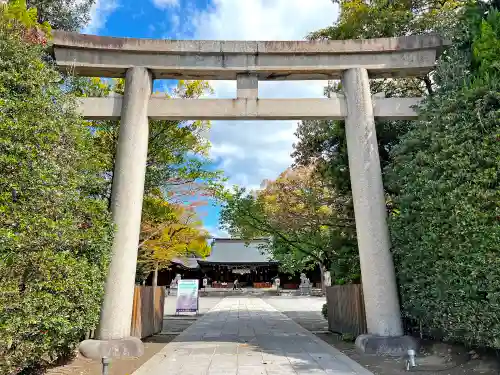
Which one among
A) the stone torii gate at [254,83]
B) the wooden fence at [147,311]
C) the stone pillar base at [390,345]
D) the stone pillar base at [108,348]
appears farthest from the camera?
the wooden fence at [147,311]

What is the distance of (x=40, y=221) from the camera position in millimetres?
5078

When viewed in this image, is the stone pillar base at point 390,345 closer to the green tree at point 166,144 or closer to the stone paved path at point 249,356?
the stone paved path at point 249,356

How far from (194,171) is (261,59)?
14.7ft

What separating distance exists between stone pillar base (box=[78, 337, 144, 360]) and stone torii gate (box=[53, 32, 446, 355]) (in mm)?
1759

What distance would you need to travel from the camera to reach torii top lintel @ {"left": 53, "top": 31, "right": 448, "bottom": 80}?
7.99m

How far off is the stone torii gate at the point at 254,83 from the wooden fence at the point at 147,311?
176 centimetres

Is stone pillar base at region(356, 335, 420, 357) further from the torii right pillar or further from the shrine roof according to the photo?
the shrine roof

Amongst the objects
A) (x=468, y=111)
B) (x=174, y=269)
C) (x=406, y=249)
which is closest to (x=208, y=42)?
(x=468, y=111)

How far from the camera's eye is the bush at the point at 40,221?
4840 mm

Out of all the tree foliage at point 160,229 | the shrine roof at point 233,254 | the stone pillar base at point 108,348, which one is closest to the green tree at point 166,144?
the tree foliage at point 160,229

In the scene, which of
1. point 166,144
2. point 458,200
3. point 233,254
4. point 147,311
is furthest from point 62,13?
point 233,254

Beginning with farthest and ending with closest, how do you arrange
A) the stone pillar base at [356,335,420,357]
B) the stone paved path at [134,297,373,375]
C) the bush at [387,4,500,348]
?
the stone pillar base at [356,335,420,357], the stone paved path at [134,297,373,375], the bush at [387,4,500,348]

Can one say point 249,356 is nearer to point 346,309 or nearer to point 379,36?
point 346,309

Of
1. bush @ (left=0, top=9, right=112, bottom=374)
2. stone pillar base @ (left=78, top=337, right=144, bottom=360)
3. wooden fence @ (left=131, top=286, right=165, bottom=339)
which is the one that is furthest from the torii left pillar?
wooden fence @ (left=131, top=286, right=165, bottom=339)
